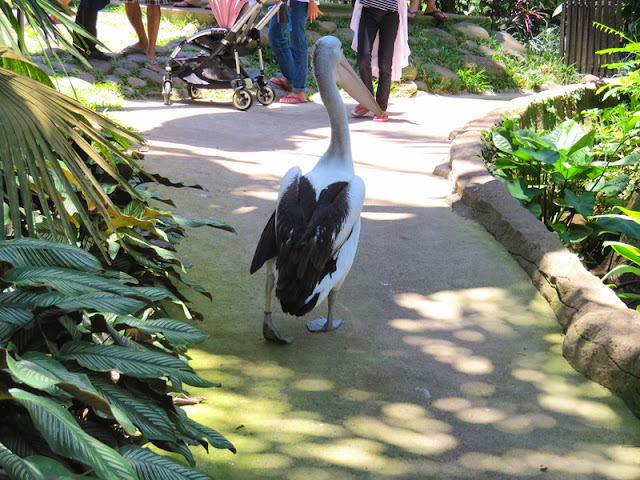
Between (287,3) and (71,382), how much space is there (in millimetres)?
7222

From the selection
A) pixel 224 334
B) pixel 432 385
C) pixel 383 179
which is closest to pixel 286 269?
pixel 224 334

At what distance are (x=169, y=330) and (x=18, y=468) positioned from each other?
87 centimetres

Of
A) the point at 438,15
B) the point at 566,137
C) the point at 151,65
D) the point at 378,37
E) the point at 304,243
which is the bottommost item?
the point at 304,243

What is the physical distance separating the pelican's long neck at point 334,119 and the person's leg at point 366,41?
466 cm

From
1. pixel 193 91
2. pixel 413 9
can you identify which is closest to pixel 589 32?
pixel 413 9

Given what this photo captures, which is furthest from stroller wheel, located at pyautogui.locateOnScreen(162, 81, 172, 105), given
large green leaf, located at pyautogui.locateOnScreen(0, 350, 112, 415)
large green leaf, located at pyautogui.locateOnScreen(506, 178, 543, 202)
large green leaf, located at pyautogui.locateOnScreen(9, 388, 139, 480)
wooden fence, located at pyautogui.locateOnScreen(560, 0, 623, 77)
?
wooden fence, located at pyautogui.locateOnScreen(560, 0, 623, 77)

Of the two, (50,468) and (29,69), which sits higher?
(29,69)

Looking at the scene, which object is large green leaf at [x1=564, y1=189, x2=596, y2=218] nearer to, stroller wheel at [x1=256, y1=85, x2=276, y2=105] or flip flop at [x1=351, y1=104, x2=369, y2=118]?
flip flop at [x1=351, y1=104, x2=369, y2=118]

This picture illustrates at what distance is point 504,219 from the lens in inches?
177

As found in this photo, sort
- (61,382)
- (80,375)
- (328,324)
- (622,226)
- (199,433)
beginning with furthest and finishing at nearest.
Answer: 1. (622,226)
2. (328,324)
3. (199,433)
4. (80,375)
5. (61,382)

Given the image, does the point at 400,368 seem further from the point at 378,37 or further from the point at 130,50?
the point at 130,50

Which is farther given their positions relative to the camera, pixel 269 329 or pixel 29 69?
pixel 269 329

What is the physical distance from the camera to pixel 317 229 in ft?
10.3

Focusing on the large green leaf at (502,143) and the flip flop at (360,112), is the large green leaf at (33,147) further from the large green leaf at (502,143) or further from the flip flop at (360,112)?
the flip flop at (360,112)
